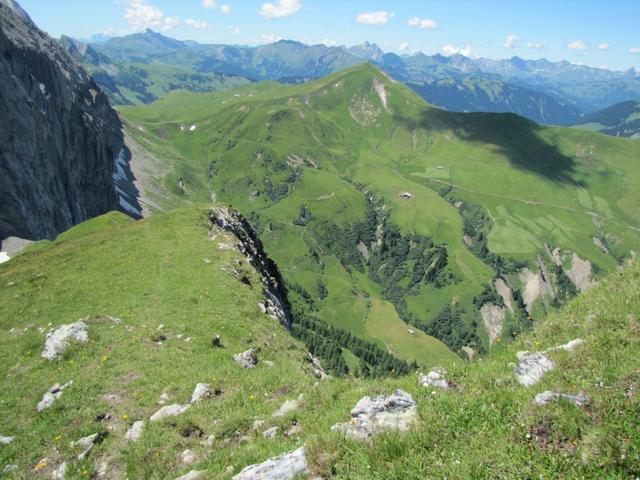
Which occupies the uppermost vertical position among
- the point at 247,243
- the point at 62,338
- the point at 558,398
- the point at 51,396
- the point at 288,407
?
the point at 558,398

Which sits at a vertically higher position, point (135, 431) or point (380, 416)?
point (380, 416)

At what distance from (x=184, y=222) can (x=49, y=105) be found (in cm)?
17435

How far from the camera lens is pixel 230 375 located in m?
21.7

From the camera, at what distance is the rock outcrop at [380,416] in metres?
10.5

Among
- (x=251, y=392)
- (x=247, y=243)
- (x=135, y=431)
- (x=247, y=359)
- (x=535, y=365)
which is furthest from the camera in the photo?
(x=247, y=243)

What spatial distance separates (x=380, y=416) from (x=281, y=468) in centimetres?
290

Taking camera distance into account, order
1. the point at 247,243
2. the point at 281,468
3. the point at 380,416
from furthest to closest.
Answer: the point at 247,243, the point at 380,416, the point at 281,468

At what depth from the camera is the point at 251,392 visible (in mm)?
18875

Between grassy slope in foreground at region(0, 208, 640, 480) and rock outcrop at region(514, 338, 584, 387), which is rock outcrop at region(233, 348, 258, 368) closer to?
grassy slope in foreground at region(0, 208, 640, 480)

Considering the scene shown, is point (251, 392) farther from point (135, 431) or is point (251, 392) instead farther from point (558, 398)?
point (558, 398)

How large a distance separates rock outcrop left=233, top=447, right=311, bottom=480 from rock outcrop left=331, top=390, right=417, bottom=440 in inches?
48.1

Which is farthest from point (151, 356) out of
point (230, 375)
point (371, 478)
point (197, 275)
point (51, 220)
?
point (51, 220)

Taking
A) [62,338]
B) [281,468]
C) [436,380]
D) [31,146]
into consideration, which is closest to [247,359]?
[62,338]

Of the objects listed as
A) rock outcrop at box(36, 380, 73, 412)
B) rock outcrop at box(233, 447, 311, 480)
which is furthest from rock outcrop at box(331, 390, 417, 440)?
rock outcrop at box(36, 380, 73, 412)
